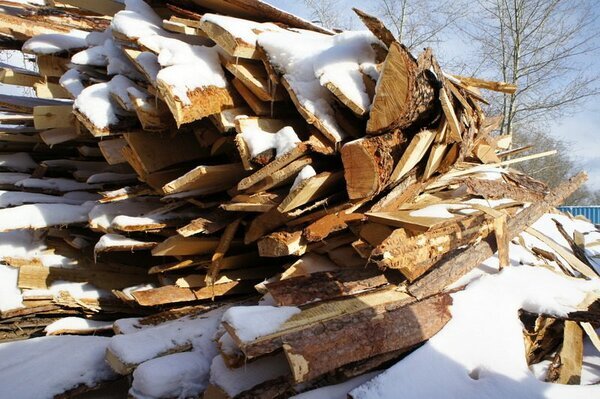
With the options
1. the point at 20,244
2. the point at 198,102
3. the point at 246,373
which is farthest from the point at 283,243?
the point at 20,244

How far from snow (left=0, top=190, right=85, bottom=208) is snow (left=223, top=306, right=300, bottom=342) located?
235cm

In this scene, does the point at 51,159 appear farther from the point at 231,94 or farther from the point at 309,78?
the point at 309,78

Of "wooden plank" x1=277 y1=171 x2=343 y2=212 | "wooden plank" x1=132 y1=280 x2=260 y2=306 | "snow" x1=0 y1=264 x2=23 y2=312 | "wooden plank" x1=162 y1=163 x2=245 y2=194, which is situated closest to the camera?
"wooden plank" x1=277 y1=171 x2=343 y2=212

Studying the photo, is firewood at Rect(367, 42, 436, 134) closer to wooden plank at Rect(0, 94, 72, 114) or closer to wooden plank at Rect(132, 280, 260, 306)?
wooden plank at Rect(132, 280, 260, 306)

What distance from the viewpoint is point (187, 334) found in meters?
2.44

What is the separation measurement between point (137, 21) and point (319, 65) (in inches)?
55.6

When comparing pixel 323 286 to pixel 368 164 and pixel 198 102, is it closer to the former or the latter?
pixel 368 164

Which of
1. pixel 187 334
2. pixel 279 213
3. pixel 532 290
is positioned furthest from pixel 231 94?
pixel 532 290

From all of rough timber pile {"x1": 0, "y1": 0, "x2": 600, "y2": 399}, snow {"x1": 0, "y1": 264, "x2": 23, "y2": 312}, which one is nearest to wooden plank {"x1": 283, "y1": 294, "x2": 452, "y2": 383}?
rough timber pile {"x1": 0, "y1": 0, "x2": 600, "y2": 399}

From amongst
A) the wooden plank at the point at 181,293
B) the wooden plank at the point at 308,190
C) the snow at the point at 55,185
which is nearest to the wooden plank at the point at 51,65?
the snow at the point at 55,185

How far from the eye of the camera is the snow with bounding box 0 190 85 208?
3.55 metres

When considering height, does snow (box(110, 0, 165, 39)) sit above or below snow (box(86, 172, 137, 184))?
above

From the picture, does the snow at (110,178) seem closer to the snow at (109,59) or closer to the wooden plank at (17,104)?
the snow at (109,59)

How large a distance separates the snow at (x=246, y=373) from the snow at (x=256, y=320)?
165mm
